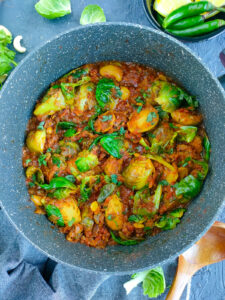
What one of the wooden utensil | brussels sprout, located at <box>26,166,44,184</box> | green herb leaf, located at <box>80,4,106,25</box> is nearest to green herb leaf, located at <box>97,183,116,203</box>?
brussels sprout, located at <box>26,166,44,184</box>

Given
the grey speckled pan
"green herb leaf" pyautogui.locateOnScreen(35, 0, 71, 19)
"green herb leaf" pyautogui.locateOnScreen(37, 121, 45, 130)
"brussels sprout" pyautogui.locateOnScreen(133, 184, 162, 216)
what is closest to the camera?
the grey speckled pan

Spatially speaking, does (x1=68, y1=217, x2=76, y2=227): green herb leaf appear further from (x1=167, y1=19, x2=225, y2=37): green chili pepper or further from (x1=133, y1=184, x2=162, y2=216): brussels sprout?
(x1=167, y1=19, x2=225, y2=37): green chili pepper

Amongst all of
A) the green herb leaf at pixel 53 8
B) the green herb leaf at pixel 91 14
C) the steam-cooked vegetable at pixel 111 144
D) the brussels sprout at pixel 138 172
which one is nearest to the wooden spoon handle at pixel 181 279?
the brussels sprout at pixel 138 172

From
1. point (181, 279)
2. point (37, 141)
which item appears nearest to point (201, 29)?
point (37, 141)

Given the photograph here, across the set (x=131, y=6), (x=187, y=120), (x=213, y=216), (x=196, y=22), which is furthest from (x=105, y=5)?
(x=213, y=216)

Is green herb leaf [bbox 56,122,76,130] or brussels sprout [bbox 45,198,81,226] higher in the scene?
green herb leaf [bbox 56,122,76,130]

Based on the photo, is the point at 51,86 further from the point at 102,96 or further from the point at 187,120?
the point at 187,120

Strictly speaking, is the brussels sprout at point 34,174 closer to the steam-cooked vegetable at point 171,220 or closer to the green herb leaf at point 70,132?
the green herb leaf at point 70,132
